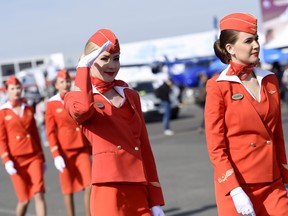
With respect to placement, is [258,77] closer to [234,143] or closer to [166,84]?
[234,143]

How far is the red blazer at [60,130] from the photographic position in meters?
8.41

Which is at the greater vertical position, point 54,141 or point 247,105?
point 247,105

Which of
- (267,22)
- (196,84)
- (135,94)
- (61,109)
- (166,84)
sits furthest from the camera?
(196,84)

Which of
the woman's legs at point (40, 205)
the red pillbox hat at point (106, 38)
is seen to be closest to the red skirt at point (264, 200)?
the red pillbox hat at point (106, 38)

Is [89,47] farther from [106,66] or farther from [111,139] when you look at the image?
[111,139]

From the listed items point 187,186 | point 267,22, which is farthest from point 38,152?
point 267,22

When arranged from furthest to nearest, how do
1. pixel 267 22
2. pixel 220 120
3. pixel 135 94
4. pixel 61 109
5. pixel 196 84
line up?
pixel 196 84 < pixel 267 22 < pixel 61 109 < pixel 135 94 < pixel 220 120

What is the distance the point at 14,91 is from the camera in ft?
28.2

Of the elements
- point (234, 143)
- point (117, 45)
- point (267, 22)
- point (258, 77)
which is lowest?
point (267, 22)

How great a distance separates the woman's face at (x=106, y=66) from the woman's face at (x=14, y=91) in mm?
4054

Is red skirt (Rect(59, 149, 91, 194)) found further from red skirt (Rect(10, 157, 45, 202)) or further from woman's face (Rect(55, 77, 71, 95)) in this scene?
woman's face (Rect(55, 77, 71, 95))

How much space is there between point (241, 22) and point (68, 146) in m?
4.29

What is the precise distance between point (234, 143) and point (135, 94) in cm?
75

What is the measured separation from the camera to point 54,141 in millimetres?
8414
